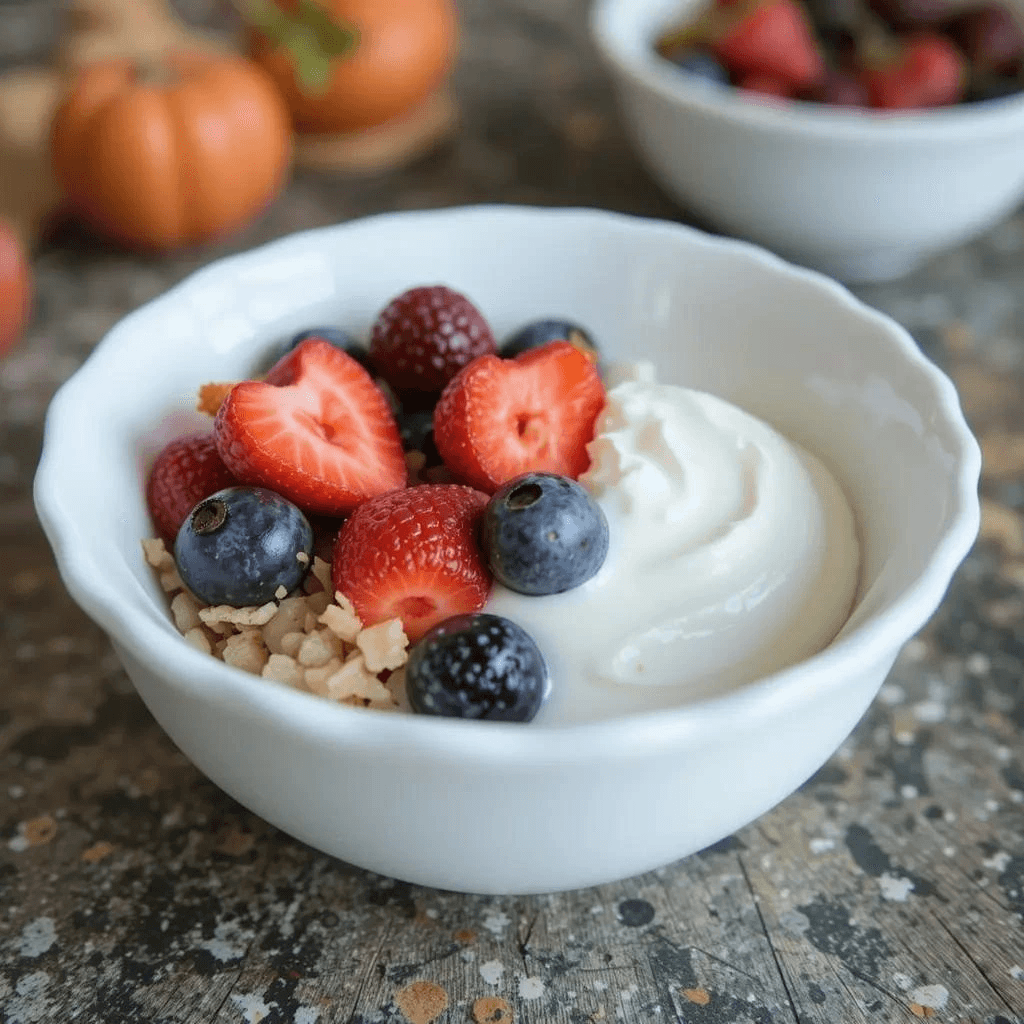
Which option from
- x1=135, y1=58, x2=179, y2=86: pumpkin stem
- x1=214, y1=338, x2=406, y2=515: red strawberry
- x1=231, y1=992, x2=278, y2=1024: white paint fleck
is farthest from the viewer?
x1=135, y1=58, x2=179, y2=86: pumpkin stem

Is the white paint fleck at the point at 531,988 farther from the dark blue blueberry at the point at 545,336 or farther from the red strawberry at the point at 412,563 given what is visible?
the dark blue blueberry at the point at 545,336

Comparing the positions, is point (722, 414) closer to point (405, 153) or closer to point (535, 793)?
point (535, 793)

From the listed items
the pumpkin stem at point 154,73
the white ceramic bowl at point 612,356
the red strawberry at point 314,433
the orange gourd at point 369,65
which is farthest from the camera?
the orange gourd at point 369,65

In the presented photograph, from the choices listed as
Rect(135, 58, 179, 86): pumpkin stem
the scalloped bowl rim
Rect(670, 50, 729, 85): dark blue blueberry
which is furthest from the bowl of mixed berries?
Rect(135, 58, 179, 86): pumpkin stem

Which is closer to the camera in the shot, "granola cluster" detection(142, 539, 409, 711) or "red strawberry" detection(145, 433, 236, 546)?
"granola cluster" detection(142, 539, 409, 711)

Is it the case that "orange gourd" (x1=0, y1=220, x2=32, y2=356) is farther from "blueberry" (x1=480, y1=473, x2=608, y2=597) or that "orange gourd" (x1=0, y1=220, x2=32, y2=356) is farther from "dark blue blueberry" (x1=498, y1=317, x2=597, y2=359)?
"blueberry" (x1=480, y1=473, x2=608, y2=597)

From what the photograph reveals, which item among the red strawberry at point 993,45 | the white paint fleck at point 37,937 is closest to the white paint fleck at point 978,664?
the white paint fleck at point 37,937

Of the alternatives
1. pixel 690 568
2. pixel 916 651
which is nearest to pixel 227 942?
pixel 690 568
